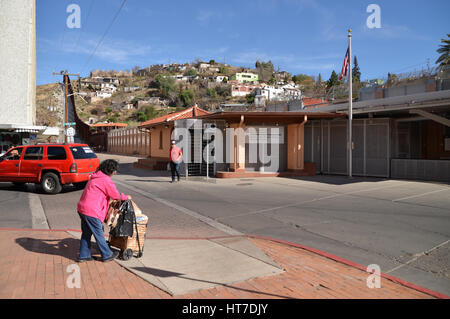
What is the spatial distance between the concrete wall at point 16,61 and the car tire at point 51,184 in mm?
16060

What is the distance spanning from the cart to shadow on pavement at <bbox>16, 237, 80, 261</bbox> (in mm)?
678

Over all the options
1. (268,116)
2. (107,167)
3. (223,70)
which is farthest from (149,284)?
(223,70)

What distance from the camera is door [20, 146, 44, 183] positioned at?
12094 mm

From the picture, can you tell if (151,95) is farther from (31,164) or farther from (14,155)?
(31,164)

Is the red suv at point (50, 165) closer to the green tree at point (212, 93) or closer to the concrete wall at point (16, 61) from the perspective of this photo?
the concrete wall at point (16, 61)

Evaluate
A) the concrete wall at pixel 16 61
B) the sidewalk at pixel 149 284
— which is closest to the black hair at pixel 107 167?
the sidewalk at pixel 149 284

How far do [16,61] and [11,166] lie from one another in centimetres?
1680

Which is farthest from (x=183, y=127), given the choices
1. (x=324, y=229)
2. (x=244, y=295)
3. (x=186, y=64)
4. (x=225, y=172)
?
(x=186, y=64)

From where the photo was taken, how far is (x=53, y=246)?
588cm

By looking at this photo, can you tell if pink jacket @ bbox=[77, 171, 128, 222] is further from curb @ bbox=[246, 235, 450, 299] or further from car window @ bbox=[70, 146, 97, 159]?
car window @ bbox=[70, 146, 97, 159]

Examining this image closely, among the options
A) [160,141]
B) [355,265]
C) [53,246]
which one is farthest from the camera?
[160,141]

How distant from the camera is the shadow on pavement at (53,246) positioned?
18.1ft

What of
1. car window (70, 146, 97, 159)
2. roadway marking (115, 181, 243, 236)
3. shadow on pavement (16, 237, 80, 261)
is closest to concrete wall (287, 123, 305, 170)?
roadway marking (115, 181, 243, 236)
